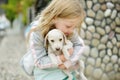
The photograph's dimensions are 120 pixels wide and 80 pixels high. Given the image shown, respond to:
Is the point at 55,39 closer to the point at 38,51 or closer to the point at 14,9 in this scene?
the point at 38,51

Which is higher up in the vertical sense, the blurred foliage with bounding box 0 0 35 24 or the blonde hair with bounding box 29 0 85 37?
the blurred foliage with bounding box 0 0 35 24

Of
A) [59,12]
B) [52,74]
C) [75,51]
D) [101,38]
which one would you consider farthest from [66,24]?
[101,38]

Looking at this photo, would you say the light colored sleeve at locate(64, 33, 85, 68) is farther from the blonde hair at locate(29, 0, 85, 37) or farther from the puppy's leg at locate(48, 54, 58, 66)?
the blonde hair at locate(29, 0, 85, 37)

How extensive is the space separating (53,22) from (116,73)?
3.05 m

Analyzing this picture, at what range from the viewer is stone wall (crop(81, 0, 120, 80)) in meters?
6.01

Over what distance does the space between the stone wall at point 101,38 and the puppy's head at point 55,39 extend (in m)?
2.82

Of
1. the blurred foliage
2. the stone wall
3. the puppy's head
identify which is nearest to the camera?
the puppy's head

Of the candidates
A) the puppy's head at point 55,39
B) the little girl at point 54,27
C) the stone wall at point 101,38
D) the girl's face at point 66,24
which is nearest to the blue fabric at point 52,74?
the little girl at point 54,27

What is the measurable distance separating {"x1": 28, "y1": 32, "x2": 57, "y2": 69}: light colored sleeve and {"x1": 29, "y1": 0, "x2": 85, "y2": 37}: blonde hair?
54mm

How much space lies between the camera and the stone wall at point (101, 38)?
19.7 feet

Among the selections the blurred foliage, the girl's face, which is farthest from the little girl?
the blurred foliage

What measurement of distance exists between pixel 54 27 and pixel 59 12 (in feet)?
0.46

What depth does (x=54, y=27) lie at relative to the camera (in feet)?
10.8

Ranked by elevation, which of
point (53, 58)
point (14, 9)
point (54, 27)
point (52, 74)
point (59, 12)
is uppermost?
point (14, 9)
